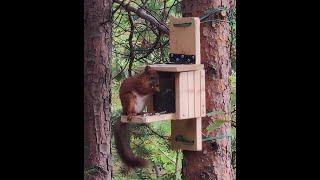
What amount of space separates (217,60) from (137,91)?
458 millimetres

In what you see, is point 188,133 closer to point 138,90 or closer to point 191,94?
point 191,94

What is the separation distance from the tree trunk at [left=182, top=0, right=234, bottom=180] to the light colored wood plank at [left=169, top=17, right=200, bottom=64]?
0.51ft

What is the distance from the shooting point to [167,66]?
9.41ft

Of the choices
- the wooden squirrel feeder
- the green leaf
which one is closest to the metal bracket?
the wooden squirrel feeder

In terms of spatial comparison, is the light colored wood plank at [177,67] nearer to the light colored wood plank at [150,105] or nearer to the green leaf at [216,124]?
the light colored wood plank at [150,105]

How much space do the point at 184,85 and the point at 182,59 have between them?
0.46 ft

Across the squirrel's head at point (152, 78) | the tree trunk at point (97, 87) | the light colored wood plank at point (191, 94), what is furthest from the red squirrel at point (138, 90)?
the tree trunk at point (97, 87)

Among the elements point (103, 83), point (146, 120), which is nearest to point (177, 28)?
point (146, 120)

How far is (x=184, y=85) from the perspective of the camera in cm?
289

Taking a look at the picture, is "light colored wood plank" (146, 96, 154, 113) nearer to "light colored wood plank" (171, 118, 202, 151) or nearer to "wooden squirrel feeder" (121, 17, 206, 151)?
"wooden squirrel feeder" (121, 17, 206, 151)

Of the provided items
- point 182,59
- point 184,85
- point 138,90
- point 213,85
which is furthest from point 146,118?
point 213,85

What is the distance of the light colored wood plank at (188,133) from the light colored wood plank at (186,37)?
11.6 inches

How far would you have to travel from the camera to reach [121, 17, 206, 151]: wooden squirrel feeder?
2873 millimetres

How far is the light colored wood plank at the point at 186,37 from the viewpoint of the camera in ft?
9.51
